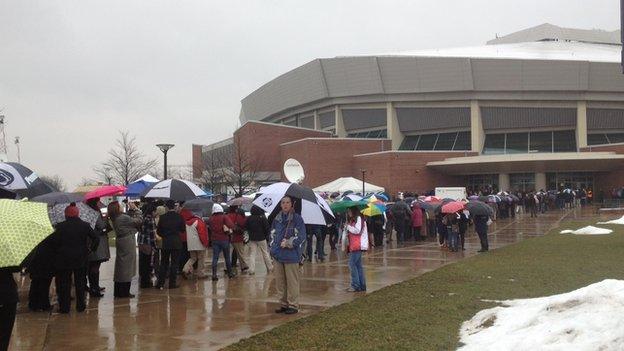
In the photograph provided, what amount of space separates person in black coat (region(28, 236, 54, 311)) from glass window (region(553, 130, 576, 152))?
172 ft

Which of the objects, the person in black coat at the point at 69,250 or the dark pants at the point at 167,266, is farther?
the dark pants at the point at 167,266

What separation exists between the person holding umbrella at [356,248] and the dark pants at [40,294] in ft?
16.9

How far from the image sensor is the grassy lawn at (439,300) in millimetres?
7051

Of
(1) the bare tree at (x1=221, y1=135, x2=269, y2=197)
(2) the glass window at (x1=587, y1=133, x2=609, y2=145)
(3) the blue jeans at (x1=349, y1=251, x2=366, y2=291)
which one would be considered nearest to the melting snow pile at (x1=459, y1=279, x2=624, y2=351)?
(3) the blue jeans at (x1=349, y1=251, x2=366, y2=291)

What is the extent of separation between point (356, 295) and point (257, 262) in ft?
20.0

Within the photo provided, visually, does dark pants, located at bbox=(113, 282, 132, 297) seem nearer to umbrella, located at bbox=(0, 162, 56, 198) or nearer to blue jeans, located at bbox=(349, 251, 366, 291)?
umbrella, located at bbox=(0, 162, 56, 198)

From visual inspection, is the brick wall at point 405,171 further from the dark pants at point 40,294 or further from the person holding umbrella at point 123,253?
the dark pants at point 40,294

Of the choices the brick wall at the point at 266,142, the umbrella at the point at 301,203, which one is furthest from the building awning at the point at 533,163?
the umbrella at the point at 301,203

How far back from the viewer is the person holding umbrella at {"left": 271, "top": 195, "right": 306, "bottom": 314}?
8945 millimetres

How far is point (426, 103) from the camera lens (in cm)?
5816

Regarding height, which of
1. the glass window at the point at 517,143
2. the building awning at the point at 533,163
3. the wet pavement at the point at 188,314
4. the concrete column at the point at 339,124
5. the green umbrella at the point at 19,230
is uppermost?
the concrete column at the point at 339,124

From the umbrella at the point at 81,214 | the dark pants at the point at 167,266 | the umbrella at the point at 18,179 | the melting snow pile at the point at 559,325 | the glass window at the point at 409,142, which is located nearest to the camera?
the melting snow pile at the point at 559,325

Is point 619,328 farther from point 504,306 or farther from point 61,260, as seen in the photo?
point 61,260

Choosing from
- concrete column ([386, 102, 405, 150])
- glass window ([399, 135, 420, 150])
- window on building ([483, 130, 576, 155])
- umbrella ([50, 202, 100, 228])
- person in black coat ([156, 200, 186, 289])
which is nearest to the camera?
umbrella ([50, 202, 100, 228])
